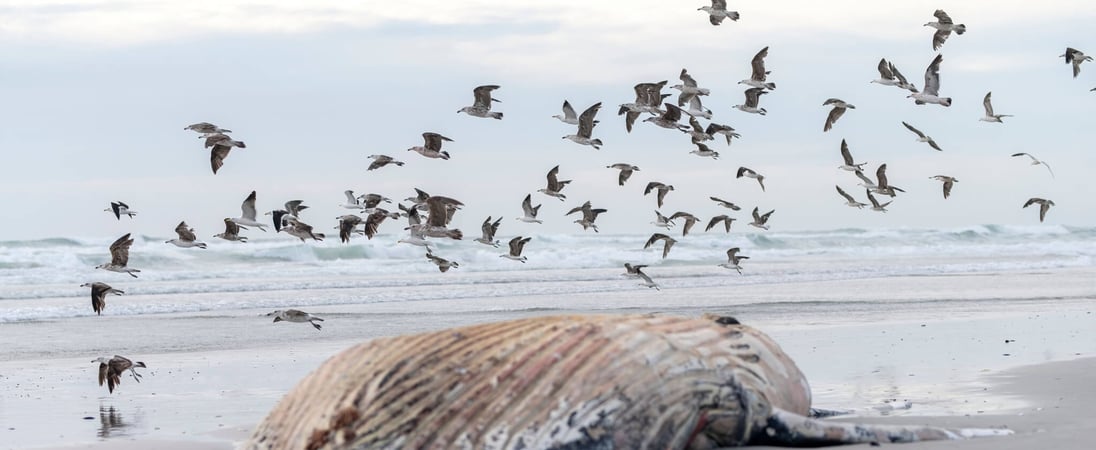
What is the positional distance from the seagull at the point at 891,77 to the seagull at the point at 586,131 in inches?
216

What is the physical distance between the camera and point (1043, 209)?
3023cm

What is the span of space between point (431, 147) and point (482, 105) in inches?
51.5

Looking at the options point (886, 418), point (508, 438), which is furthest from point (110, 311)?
point (508, 438)

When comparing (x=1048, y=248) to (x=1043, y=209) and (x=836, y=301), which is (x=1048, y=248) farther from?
(x=836, y=301)

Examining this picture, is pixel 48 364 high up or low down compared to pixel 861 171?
down

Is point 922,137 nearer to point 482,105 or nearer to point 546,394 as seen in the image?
point 482,105

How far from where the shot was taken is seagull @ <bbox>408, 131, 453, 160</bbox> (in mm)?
25531

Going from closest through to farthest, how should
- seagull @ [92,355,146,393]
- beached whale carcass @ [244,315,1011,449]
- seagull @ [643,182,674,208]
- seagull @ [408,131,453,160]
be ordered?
1. beached whale carcass @ [244,315,1011,449]
2. seagull @ [92,355,146,393]
3. seagull @ [408,131,453,160]
4. seagull @ [643,182,674,208]

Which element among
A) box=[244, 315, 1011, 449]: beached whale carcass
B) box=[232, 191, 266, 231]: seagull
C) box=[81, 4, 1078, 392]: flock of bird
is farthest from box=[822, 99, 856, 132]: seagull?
box=[244, 315, 1011, 449]: beached whale carcass

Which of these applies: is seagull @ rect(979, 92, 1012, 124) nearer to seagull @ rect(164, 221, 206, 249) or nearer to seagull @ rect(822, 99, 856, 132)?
seagull @ rect(822, 99, 856, 132)

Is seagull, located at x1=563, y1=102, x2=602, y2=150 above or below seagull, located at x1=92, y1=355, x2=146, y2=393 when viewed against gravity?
above

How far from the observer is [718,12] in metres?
28.0

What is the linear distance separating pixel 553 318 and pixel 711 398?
0.98 meters

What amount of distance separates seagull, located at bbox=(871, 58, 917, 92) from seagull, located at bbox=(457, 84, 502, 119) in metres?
7.45
